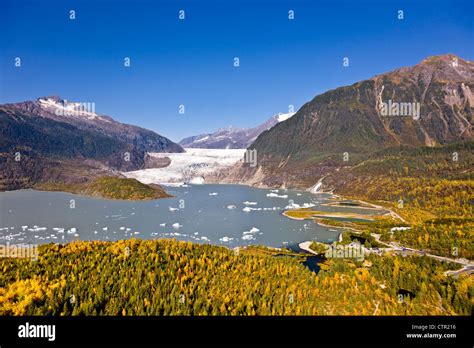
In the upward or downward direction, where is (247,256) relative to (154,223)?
upward

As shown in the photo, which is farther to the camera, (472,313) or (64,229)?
(64,229)

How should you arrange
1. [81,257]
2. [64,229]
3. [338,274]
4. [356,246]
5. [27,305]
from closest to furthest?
1. [27,305]
2. [81,257]
3. [338,274]
4. [356,246]
5. [64,229]

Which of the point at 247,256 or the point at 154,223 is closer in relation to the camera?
the point at 247,256

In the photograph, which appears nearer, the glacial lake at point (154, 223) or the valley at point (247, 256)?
the valley at point (247, 256)

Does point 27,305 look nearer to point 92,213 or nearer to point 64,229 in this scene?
point 64,229

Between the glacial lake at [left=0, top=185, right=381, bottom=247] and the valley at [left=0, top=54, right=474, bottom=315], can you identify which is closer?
the valley at [left=0, top=54, right=474, bottom=315]
